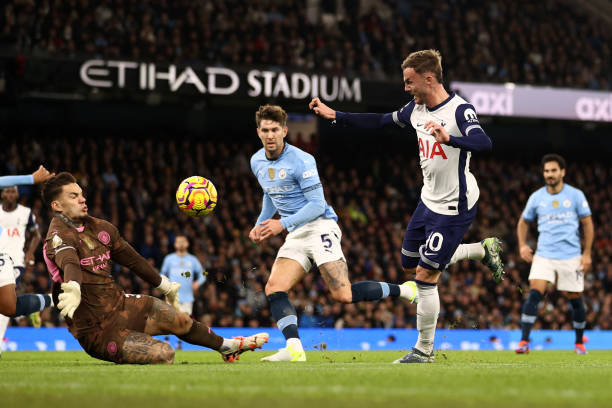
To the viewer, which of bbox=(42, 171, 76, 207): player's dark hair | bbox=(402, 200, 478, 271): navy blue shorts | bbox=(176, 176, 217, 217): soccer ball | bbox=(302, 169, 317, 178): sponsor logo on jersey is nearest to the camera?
bbox=(42, 171, 76, 207): player's dark hair

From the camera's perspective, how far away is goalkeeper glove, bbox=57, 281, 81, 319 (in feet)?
18.3

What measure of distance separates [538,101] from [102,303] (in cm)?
1707

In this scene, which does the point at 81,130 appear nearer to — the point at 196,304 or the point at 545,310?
the point at 196,304

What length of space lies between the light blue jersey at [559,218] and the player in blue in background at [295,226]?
4249 millimetres

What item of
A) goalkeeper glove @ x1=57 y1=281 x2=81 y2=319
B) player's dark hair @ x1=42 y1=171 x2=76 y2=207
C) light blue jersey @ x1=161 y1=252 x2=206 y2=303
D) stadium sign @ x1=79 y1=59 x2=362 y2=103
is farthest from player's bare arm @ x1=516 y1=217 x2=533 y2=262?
stadium sign @ x1=79 y1=59 x2=362 y2=103

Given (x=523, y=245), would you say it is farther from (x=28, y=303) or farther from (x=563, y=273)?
(x=28, y=303)

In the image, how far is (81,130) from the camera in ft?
72.1

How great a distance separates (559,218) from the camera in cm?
1091

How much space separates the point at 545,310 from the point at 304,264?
12.3 metres

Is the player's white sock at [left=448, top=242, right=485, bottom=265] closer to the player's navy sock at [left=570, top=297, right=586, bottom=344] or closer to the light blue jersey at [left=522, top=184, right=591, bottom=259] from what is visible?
the light blue jersey at [left=522, top=184, right=591, bottom=259]

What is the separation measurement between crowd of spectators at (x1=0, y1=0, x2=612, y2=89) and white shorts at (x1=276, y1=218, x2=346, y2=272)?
446 inches

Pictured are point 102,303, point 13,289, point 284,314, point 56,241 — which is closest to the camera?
point 56,241

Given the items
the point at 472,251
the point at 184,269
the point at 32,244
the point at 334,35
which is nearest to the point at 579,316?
the point at 472,251

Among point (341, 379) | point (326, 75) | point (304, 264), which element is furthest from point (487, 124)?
point (341, 379)
